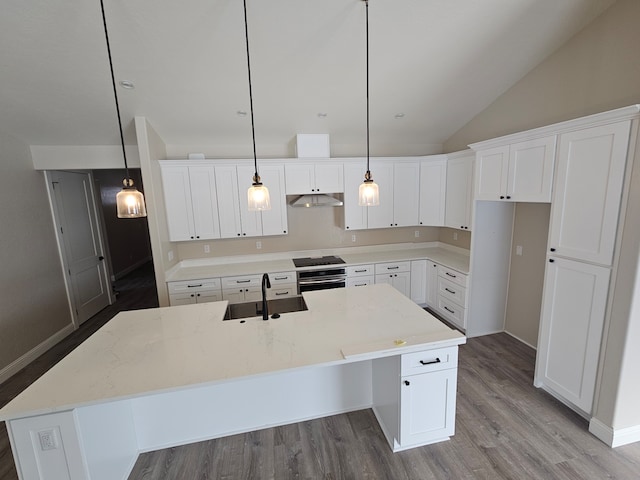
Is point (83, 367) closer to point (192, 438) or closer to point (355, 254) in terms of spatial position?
point (192, 438)

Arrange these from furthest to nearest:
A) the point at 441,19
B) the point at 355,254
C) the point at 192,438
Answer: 1. the point at 355,254
2. the point at 441,19
3. the point at 192,438

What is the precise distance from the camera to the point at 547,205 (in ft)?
9.75

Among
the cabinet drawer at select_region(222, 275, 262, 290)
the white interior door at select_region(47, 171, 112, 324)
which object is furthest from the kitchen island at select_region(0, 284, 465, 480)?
the white interior door at select_region(47, 171, 112, 324)

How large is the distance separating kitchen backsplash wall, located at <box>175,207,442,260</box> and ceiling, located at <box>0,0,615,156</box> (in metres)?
1.34

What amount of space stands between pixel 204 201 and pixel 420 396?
3.29 metres

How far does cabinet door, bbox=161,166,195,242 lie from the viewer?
3.64 metres

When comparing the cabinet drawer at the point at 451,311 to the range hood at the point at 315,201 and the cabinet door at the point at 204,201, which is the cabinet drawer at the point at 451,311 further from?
the cabinet door at the point at 204,201

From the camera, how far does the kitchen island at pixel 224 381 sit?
1449mm

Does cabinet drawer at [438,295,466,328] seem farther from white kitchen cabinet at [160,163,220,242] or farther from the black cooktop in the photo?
white kitchen cabinet at [160,163,220,242]

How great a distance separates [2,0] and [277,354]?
9.64 feet

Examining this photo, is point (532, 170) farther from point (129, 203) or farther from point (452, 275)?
point (129, 203)

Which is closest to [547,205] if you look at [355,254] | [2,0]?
[355,254]

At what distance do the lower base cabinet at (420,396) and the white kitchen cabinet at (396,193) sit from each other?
8.41ft

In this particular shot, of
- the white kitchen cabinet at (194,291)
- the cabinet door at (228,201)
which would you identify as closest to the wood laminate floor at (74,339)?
the white kitchen cabinet at (194,291)
